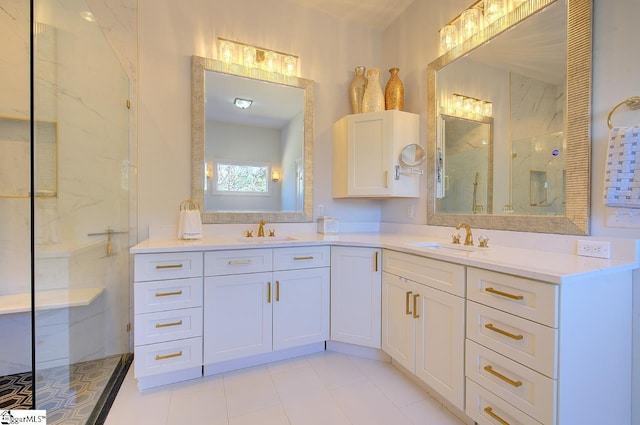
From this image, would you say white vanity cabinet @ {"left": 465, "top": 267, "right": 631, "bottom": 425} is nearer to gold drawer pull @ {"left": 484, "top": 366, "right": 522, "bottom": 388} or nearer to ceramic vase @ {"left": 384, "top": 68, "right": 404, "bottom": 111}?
gold drawer pull @ {"left": 484, "top": 366, "right": 522, "bottom": 388}

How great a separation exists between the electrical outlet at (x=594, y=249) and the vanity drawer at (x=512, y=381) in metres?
0.69

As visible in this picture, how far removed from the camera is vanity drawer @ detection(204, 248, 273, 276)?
1776 mm

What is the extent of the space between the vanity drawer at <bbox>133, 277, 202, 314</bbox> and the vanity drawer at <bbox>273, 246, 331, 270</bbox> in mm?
525

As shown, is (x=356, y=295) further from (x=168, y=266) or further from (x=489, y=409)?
(x=168, y=266)

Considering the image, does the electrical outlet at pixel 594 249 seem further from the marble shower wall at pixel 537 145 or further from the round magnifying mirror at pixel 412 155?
the round magnifying mirror at pixel 412 155

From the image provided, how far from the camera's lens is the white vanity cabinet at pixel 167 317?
1.62 meters

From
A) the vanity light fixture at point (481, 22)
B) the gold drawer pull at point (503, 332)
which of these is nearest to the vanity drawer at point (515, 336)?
the gold drawer pull at point (503, 332)

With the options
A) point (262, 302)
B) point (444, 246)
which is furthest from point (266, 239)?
point (444, 246)

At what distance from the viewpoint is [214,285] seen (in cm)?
178

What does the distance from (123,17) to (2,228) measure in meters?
1.69

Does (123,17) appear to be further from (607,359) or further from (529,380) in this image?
(607,359)

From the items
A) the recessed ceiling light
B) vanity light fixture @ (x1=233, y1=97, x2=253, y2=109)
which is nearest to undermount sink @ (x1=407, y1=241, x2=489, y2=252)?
vanity light fixture @ (x1=233, y1=97, x2=253, y2=109)

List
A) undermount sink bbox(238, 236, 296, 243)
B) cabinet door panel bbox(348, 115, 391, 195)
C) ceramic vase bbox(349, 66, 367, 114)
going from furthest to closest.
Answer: ceramic vase bbox(349, 66, 367, 114), cabinet door panel bbox(348, 115, 391, 195), undermount sink bbox(238, 236, 296, 243)

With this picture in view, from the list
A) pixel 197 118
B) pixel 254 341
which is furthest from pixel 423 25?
pixel 254 341
